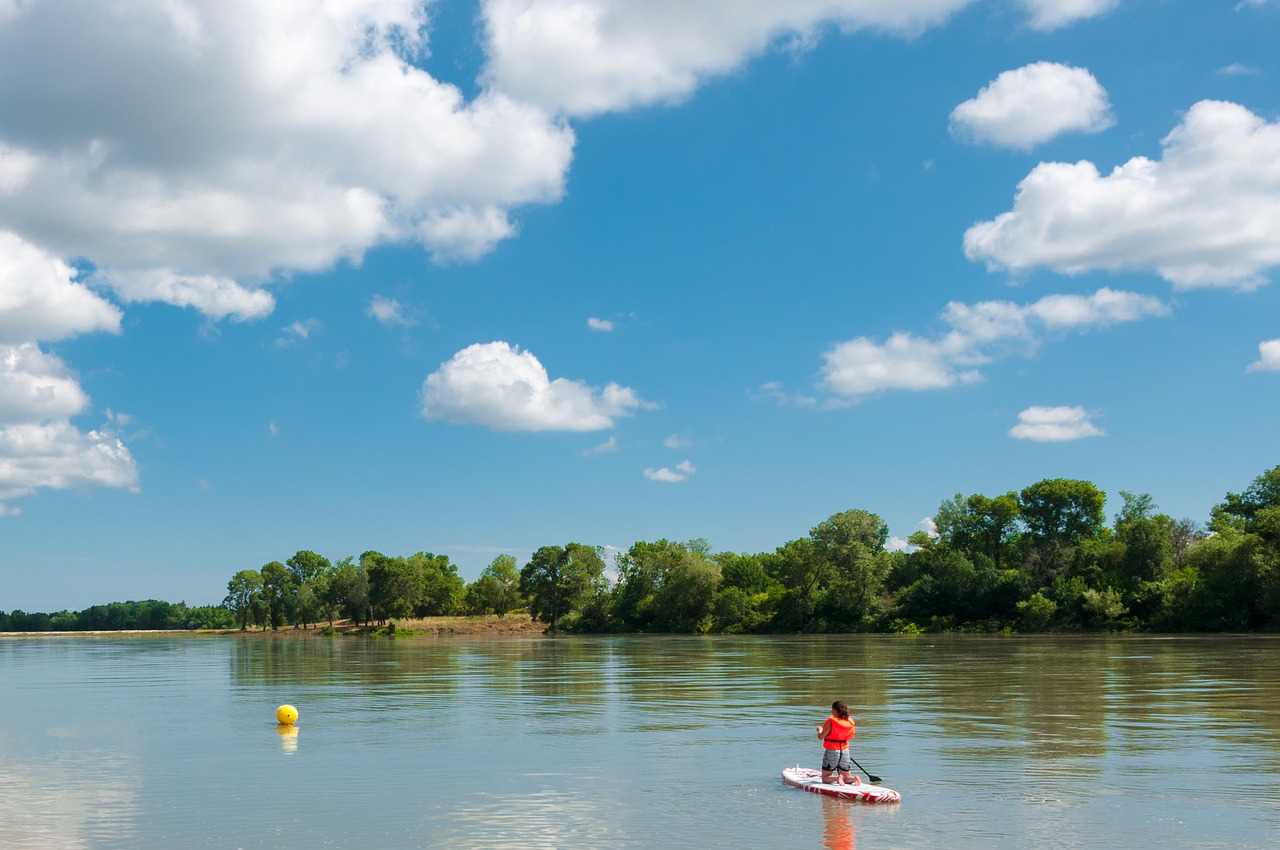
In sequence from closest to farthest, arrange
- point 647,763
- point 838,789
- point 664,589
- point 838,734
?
point 838,789 → point 838,734 → point 647,763 → point 664,589

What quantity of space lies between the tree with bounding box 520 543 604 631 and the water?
11491 cm

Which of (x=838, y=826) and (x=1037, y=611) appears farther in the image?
(x=1037, y=611)

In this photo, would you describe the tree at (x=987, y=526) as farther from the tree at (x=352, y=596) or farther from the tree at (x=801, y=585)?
the tree at (x=352, y=596)

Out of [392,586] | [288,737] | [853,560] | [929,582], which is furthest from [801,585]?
[288,737]

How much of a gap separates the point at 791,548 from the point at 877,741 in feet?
403

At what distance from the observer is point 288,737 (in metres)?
31.3

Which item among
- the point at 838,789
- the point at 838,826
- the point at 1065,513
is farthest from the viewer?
the point at 1065,513

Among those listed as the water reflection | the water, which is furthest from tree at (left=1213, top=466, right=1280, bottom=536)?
the water reflection

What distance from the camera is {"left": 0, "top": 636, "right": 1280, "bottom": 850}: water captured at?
17750mm

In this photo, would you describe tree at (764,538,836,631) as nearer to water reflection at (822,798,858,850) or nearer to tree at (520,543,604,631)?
tree at (520,543,604,631)

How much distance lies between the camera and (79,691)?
5266cm

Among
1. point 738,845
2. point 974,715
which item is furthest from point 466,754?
point 974,715

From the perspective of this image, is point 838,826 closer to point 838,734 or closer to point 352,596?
point 838,734

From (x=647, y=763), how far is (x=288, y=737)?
1233cm
